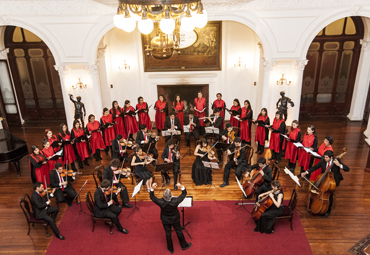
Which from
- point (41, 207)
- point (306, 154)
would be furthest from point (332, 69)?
point (41, 207)

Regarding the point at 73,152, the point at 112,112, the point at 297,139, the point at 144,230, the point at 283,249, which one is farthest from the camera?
the point at 112,112

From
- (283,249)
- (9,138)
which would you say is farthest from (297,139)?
(9,138)

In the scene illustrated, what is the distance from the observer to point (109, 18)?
9.55 metres

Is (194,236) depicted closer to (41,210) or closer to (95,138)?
(41,210)

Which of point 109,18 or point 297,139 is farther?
point 109,18

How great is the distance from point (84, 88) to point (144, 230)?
5937mm

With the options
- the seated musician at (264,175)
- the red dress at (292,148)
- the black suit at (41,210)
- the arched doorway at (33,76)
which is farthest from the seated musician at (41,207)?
the arched doorway at (33,76)

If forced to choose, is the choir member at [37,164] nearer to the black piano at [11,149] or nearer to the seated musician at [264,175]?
the black piano at [11,149]

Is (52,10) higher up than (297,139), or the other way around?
(52,10)

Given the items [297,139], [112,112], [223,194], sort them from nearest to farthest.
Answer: [223,194]
[297,139]
[112,112]

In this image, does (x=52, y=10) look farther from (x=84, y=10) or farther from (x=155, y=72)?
(x=155, y=72)

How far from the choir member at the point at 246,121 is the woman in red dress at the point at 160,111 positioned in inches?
106

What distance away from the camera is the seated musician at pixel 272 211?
603 cm

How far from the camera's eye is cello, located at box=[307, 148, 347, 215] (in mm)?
6188
